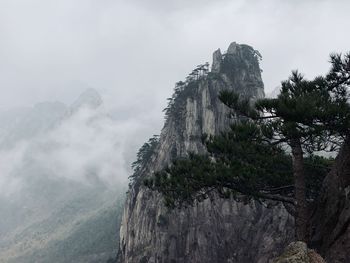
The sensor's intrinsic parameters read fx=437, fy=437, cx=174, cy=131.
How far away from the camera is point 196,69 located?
112625mm

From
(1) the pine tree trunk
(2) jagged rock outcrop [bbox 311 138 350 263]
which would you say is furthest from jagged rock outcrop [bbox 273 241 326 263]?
(1) the pine tree trunk

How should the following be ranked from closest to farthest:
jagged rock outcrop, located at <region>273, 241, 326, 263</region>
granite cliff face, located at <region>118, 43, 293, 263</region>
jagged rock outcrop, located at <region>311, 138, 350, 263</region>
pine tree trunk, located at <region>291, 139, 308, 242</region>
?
jagged rock outcrop, located at <region>273, 241, 326, 263</region>, jagged rock outcrop, located at <region>311, 138, 350, 263</region>, pine tree trunk, located at <region>291, 139, 308, 242</region>, granite cliff face, located at <region>118, 43, 293, 263</region>

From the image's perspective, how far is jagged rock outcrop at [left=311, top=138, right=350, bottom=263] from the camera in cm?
2017

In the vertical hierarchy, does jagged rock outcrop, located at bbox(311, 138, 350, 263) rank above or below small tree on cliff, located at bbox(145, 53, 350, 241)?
below

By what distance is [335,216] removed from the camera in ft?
74.0

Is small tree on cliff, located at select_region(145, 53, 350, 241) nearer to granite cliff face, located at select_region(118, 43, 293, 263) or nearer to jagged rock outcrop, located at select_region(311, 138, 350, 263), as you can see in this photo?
jagged rock outcrop, located at select_region(311, 138, 350, 263)

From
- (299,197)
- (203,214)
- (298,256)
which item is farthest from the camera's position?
(203,214)

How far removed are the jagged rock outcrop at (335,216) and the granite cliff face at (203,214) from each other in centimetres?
3247

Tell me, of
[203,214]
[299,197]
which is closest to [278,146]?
[299,197]

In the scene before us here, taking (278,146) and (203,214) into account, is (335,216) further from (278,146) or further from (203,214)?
(203,214)

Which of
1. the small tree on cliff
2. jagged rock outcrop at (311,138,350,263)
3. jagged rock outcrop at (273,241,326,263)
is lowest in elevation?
jagged rock outcrop at (273,241,326,263)

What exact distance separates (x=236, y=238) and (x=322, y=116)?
2171 inches

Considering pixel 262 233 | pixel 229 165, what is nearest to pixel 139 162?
pixel 262 233

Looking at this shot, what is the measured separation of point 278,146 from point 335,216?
5.67 metres
